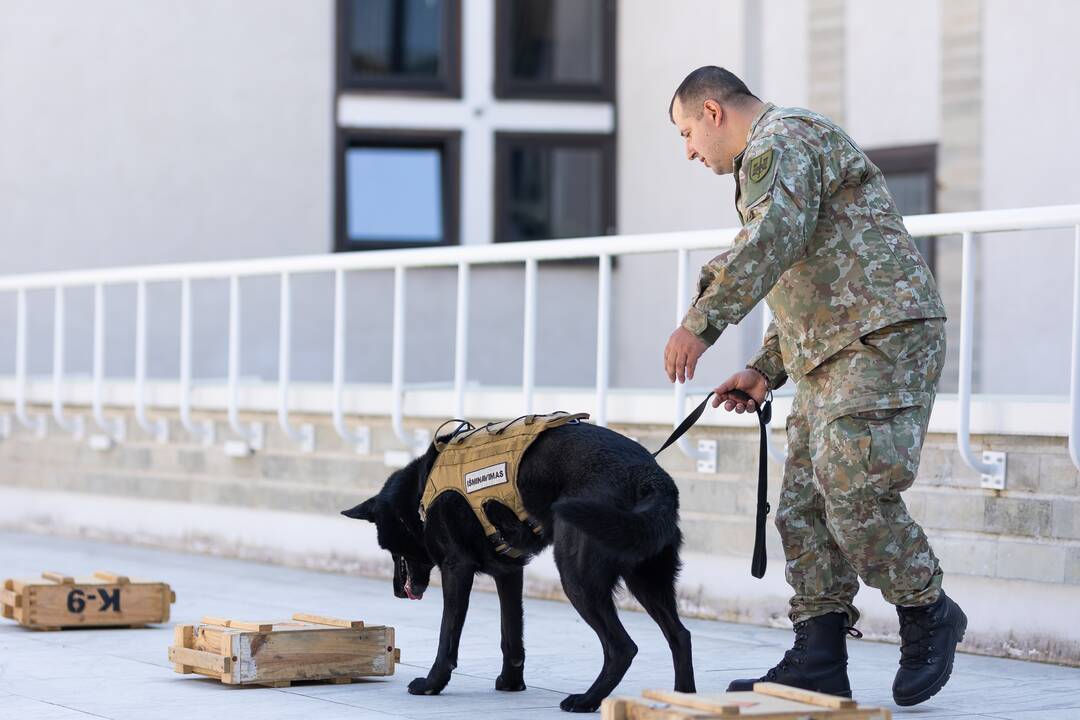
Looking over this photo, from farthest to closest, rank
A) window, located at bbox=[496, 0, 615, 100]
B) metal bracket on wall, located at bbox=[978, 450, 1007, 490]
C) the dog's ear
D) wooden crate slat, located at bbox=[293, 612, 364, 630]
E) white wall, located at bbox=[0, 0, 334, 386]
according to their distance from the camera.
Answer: window, located at bbox=[496, 0, 615, 100], white wall, located at bbox=[0, 0, 334, 386], metal bracket on wall, located at bbox=[978, 450, 1007, 490], the dog's ear, wooden crate slat, located at bbox=[293, 612, 364, 630]

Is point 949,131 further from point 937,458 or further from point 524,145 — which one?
point 937,458

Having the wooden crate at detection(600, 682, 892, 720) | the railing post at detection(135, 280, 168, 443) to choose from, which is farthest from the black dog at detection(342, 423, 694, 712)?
the railing post at detection(135, 280, 168, 443)

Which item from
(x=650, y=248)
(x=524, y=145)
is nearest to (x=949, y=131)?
(x=524, y=145)

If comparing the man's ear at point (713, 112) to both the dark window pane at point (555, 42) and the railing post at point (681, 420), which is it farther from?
the dark window pane at point (555, 42)

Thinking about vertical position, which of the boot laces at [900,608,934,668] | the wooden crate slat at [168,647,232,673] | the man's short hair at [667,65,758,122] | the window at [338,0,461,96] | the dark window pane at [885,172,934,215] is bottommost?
the wooden crate slat at [168,647,232,673]

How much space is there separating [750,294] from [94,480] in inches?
253

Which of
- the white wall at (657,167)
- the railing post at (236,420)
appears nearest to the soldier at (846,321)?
the railing post at (236,420)

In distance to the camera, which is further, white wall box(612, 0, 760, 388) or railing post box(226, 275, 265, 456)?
white wall box(612, 0, 760, 388)

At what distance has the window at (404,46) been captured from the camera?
1270 centimetres

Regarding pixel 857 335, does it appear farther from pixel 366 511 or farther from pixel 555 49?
pixel 555 49

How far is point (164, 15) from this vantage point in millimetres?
12094

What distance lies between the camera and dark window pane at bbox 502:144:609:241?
508 inches

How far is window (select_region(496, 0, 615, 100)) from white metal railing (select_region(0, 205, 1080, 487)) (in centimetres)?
463

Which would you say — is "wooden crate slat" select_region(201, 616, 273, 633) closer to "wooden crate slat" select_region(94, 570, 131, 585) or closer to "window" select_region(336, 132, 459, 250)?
"wooden crate slat" select_region(94, 570, 131, 585)
